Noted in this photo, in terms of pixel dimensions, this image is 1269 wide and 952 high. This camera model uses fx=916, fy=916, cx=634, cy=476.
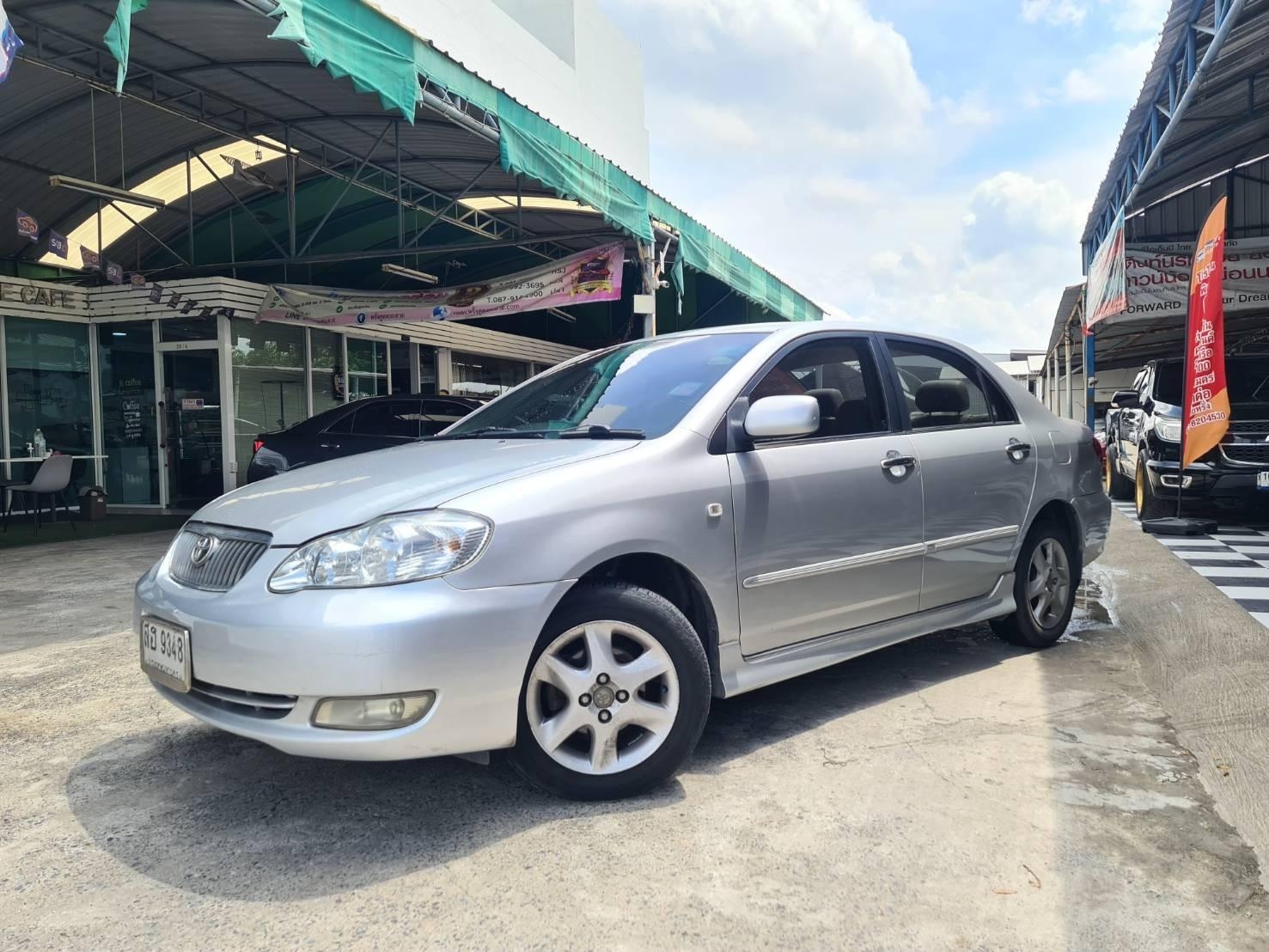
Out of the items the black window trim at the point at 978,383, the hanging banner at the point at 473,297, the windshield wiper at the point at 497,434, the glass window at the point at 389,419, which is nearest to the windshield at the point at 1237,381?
the hanging banner at the point at 473,297

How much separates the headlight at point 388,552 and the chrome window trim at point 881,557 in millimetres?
978

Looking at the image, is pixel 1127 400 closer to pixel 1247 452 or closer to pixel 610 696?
pixel 1247 452

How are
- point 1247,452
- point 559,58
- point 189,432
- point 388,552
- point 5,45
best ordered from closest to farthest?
point 388,552
point 5,45
point 1247,452
point 189,432
point 559,58

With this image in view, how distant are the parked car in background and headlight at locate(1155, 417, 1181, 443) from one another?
669cm

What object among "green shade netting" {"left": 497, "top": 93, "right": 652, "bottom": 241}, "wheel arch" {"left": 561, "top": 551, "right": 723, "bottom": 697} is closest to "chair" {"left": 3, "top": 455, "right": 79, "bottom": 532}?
"green shade netting" {"left": 497, "top": 93, "right": 652, "bottom": 241}

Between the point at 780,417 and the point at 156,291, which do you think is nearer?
the point at 780,417

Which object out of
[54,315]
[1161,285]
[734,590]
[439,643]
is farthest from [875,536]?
[54,315]

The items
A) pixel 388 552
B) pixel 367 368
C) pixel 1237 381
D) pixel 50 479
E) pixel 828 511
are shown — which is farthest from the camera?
pixel 367 368

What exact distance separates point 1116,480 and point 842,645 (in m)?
9.92

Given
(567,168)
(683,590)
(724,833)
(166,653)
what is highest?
(567,168)

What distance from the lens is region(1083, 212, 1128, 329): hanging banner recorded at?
1084cm

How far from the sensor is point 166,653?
2.67 metres

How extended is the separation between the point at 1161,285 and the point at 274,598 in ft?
42.8

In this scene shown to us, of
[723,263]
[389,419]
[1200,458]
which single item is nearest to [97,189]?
[389,419]
